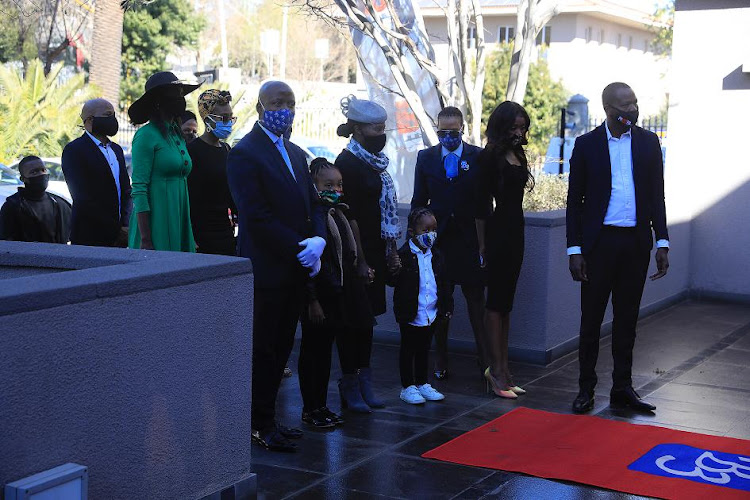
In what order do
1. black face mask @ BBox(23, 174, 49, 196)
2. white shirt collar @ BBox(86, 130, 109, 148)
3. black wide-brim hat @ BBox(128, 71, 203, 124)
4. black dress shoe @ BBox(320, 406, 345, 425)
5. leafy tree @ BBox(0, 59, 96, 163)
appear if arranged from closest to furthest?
black wide-brim hat @ BBox(128, 71, 203, 124) < black dress shoe @ BBox(320, 406, 345, 425) < white shirt collar @ BBox(86, 130, 109, 148) < black face mask @ BBox(23, 174, 49, 196) < leafy tree @ BBox(0, 59, 96, 163)

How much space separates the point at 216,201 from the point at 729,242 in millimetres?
6664

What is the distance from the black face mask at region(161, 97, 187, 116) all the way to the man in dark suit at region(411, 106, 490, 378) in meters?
1.92

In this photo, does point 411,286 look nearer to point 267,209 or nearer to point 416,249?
point 416,249

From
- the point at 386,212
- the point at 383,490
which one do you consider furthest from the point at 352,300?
the point at 383,490

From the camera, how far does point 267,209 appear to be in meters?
5.82

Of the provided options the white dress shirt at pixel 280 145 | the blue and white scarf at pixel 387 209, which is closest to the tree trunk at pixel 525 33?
the blue and white scarf at pixel 387 209

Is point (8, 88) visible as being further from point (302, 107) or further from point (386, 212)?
point (386, 212)

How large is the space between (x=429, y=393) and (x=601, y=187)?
5.86ft

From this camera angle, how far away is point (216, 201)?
7188mm

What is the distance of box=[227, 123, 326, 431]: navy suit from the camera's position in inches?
228

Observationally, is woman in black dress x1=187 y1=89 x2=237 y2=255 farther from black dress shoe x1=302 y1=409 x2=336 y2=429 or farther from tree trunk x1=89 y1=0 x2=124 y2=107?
tree trunk x1=89 y1=0 x2=124 y2=107

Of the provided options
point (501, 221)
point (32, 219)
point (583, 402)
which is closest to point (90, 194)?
point (32, 219)

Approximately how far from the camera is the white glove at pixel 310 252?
5809 mm

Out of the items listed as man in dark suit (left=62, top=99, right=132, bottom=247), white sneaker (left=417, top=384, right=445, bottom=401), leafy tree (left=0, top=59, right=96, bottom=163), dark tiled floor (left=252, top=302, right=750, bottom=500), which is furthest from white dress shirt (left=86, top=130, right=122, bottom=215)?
leafy tree (left=0, top=59, right=96, bottom=163)
